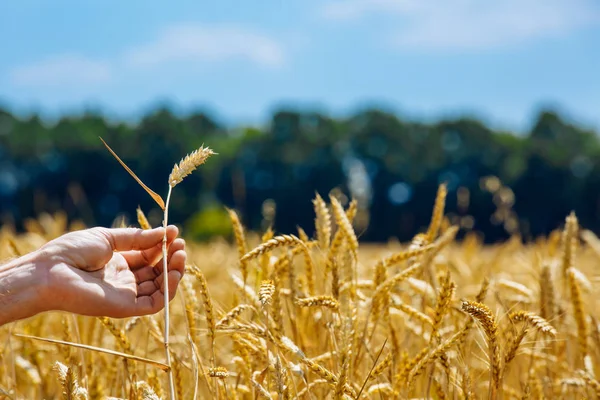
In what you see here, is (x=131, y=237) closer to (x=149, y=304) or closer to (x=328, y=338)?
(x=149, y=304)

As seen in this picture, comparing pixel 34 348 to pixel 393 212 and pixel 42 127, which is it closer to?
pixel 393 212

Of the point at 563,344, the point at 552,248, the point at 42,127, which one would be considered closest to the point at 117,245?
the point at 563,344

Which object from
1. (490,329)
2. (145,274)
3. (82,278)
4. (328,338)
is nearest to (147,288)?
(145,274)

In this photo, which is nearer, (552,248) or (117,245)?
(117,245)

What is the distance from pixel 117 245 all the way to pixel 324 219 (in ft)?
1.82

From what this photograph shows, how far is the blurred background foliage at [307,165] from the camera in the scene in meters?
42.0

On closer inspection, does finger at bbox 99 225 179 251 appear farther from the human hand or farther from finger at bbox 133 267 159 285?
finger at bbox 133 267 159 285

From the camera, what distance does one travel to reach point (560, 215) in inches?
1588

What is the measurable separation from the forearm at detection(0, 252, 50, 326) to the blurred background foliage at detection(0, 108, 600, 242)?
131ft

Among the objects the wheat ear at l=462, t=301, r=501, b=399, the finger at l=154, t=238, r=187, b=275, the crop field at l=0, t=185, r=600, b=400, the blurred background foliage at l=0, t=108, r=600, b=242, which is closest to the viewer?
the wheat ear at l=462, t=301, r=501, b=399

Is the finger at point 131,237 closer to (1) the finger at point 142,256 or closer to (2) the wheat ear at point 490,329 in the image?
(1) the finger at point 142,256

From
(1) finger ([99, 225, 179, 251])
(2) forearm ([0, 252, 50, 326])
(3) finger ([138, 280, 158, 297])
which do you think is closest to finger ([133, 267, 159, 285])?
(3) finger ([138, 280, 158, 297])

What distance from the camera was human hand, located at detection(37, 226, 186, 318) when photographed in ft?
4.64

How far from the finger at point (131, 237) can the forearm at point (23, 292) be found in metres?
0.16
